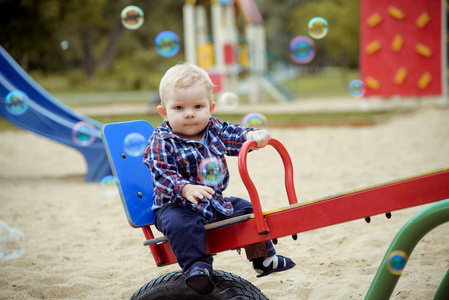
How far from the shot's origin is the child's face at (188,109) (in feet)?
7.43

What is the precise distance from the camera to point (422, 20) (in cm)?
1228

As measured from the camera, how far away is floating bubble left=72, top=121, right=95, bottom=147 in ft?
19.6

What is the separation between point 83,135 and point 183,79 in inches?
156

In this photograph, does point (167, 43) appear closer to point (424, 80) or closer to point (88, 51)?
point (424, 80)

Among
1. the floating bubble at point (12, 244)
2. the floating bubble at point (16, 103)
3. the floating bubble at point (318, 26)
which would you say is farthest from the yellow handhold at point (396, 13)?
the floating bubble at point (12, 244)

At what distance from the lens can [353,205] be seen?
1.94 m

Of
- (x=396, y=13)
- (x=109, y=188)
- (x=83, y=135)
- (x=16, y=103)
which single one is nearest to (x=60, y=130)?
(x=83, y=135)

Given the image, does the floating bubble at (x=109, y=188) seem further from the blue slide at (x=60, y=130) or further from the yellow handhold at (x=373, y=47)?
the yellow handhold at (x=373, y=47)

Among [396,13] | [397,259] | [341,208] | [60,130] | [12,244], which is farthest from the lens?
[396,13]

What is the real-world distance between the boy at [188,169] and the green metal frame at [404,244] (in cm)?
63

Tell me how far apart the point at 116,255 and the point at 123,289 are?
635mm

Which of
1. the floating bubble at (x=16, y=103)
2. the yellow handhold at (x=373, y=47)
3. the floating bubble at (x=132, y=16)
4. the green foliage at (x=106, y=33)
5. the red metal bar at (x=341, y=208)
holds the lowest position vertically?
Answer: the red metal bar at (x=341, y=208)

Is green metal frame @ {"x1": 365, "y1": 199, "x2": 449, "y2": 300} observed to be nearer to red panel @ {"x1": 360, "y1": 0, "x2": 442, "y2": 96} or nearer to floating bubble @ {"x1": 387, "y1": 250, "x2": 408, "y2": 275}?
Result: floating bubble @ {"x1": 387, "y1": 250, "x2": 408, "y2": 275}

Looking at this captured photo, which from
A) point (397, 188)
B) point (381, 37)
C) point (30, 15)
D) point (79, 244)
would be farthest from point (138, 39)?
point (397, 188)
